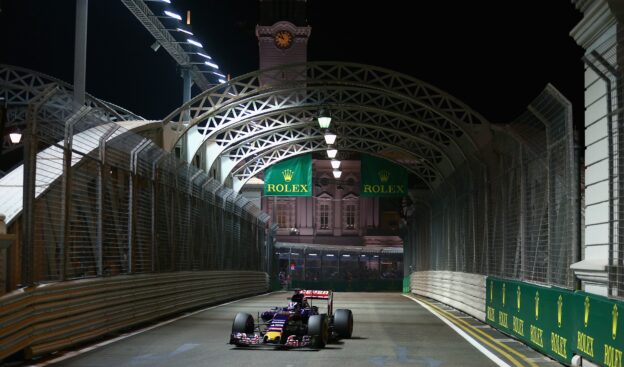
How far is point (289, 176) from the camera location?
1551 inches

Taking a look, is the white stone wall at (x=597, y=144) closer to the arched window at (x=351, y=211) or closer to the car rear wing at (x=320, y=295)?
the car rear wing at (x=320, y=295)

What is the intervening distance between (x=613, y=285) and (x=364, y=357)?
132 inches

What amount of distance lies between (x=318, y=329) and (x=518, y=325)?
139 inches

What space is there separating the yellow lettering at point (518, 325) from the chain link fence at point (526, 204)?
0.68 meters

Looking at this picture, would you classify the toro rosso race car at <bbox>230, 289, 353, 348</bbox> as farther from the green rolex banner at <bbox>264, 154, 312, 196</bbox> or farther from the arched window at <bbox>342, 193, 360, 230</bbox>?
the arched window at <bbox>342, 193, 360, 230</bbox>

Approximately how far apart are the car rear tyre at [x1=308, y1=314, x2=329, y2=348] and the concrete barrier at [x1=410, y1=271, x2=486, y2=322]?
287 inches

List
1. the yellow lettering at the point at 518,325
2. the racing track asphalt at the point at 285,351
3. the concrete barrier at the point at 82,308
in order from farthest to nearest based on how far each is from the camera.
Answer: the yellow lettering at the point at 518,325, the racing track asphalt at the point at 285,351, the concrete barrier at the point at 82,308

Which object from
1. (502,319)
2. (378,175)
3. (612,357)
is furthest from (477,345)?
(378,175)

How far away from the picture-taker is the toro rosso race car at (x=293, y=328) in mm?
13375

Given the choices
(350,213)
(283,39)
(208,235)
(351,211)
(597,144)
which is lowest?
(208,235)

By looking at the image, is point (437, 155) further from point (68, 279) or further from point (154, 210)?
point (68, 279)

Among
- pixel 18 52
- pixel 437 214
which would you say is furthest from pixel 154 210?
pixel 18 52

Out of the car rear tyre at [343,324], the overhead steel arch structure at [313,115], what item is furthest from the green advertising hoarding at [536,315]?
the overhead steel arch structure at [313,115]

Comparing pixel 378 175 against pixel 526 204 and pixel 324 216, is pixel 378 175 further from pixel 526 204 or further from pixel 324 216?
pixel 324 216
